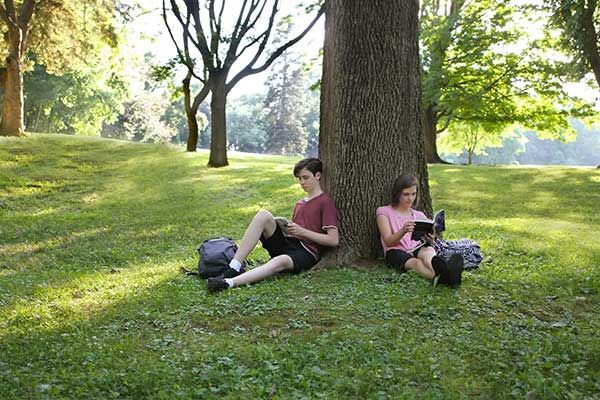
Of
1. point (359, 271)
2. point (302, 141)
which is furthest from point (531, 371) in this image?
point (302, 141)

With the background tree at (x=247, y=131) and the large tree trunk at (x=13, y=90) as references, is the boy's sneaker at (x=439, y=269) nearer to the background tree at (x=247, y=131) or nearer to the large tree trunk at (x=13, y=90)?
the large tree trunk at (x=13, y=90)

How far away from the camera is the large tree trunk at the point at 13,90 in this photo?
23875 mm

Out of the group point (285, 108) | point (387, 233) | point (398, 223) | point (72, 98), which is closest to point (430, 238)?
point (398, 223)

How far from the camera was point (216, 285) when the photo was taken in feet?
19.2

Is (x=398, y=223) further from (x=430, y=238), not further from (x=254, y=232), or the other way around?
(x=254, y=232)

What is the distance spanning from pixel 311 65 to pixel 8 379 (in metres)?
23.0

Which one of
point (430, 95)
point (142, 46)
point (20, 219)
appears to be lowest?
point (20, 219)

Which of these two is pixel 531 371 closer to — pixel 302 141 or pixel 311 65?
pixel 311 65

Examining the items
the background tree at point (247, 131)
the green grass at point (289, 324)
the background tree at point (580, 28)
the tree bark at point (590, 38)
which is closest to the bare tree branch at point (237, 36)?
the background tree at point (580, 28)

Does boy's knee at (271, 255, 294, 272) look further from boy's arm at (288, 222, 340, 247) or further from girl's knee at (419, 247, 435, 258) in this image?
girl's knee at (419, 247, 435, 258)

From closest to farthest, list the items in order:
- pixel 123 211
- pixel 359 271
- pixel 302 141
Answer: pixel 359 271 → pixel 123 211 → pixel 302 141

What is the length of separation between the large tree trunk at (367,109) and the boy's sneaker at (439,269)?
1.04 metres

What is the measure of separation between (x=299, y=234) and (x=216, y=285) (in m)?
1.15

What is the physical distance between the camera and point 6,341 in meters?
4.43
